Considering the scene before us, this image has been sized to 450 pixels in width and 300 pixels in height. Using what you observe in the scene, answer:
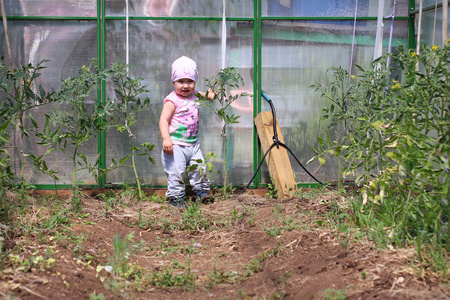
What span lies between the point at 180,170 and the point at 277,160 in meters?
1.11

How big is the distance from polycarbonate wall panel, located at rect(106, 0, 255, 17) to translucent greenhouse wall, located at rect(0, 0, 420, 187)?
1cm

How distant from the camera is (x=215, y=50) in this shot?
6172 mm

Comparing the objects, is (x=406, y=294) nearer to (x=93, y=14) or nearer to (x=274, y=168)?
(x=274, y=168)

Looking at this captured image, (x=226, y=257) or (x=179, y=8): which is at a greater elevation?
(x=179, y=8)

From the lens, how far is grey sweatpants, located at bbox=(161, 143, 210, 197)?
567 cm

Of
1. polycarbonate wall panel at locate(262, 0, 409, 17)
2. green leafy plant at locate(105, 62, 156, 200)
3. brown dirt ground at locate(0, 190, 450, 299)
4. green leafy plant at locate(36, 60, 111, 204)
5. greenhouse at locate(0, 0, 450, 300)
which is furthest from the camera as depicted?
polycarbonate wall panel at locate(262, 0, 409, 17)

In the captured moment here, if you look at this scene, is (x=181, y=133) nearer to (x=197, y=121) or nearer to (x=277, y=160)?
(x=197, y=121)

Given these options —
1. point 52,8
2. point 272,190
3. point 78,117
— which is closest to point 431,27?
point 272,190

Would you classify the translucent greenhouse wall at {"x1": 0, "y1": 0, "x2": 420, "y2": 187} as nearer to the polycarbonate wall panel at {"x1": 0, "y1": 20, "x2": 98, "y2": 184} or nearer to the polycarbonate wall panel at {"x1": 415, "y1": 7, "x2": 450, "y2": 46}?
the polycarbonate wall panel at {"x1": 0, "y1": 20, "x2": 98, "y2": 184}

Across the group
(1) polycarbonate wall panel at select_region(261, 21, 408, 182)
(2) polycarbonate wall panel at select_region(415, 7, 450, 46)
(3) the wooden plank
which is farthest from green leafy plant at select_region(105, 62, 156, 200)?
(2) polycarbonate wall panel at select_region(415, 7, 450, 46)

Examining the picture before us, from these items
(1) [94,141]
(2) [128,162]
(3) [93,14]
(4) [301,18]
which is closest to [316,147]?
(4) [301,18]

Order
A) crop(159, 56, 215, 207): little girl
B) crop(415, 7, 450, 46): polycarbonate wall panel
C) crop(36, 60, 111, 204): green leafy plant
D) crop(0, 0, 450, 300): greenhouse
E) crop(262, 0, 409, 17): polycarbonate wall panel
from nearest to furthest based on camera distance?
crop(0, 0, 450, 300): greenhouse, crop(36, 60, 111, 204): green leafy plant, crop(159, 56, 215, 207): little girl, crop(415, 7, 450, 46): polycarbonate wall panel, crop(262, 0, 409, 17): polycarbonate wall panel

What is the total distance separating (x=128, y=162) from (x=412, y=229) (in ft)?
11.6

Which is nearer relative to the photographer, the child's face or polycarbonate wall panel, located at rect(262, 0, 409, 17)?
the child's face
